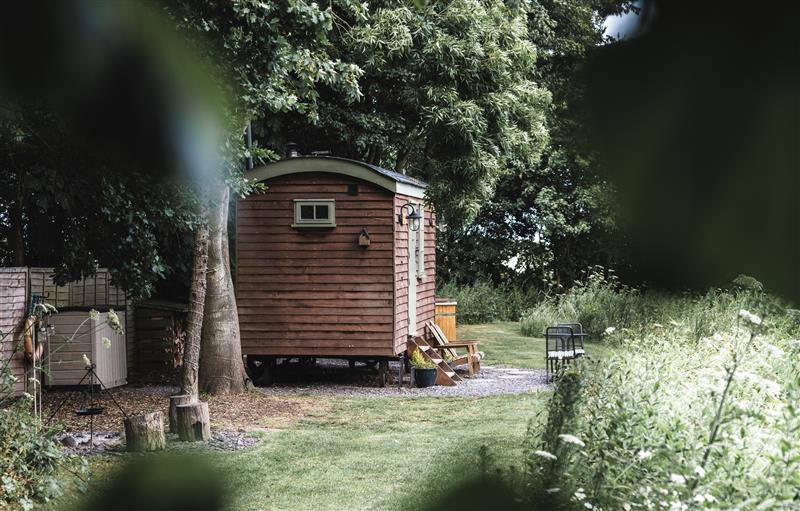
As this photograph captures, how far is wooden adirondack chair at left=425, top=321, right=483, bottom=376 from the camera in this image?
467 inches

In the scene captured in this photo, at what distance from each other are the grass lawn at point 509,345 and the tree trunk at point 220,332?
4553 mm

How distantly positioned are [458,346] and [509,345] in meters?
3.84

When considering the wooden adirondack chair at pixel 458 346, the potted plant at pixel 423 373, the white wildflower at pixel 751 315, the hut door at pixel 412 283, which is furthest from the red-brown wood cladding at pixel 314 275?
the white wildflower at pixel 751 315

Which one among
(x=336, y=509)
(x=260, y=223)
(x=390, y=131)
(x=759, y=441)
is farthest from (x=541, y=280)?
(x=390, y=131)

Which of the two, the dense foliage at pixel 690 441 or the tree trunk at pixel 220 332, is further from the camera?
the tree trunk at pixel 220 332

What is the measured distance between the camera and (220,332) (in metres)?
10.0

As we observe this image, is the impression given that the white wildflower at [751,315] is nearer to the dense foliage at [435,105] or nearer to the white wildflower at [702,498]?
the white wildflower at [702,498]

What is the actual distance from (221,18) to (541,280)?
0.91 m

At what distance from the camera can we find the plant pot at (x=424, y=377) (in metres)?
10.8

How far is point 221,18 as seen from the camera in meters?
0.53

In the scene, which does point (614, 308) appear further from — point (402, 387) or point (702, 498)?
point (402, 387)

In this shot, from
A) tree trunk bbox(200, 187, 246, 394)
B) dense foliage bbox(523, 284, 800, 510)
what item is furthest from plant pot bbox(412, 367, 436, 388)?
dense foliage bbox(523, 284, 800, 510)

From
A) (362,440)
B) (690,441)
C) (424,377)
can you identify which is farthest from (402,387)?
(690,441)

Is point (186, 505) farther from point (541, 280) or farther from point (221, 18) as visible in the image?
point (541, 280)
